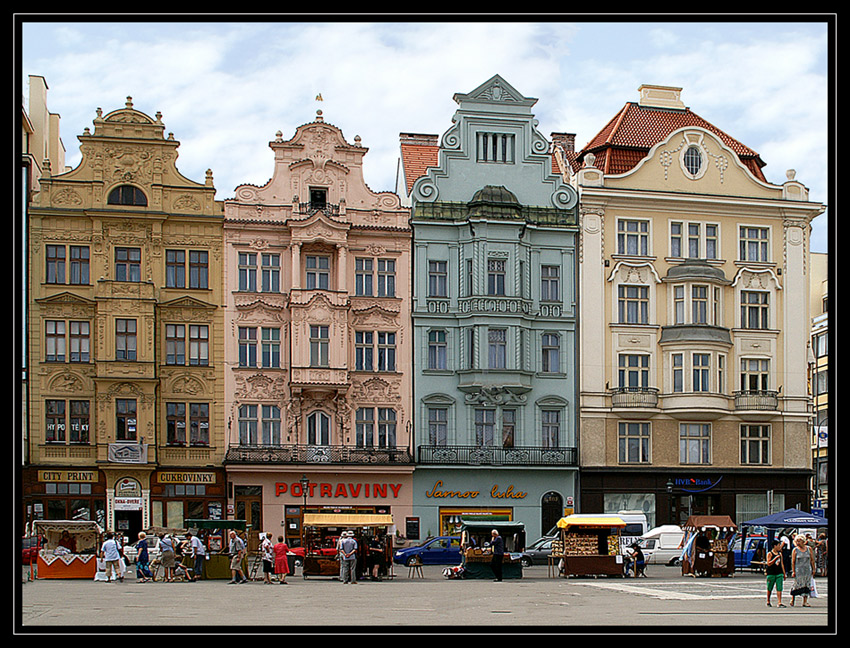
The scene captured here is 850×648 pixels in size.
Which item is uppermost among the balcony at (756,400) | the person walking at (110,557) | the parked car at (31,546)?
the balcony at (756,400)

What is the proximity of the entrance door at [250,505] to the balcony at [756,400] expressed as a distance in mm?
21167

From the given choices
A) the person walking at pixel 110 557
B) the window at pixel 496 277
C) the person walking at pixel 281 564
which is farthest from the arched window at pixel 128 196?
the person walking at pixel 281 564

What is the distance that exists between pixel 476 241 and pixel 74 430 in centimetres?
1817

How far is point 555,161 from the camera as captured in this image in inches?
2295

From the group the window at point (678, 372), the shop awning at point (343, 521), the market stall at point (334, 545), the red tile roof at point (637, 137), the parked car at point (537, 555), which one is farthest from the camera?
the red tile roof at point (637, 137)

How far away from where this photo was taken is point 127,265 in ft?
163

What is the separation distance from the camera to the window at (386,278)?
2042 inches

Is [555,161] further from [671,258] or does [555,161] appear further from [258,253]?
[258,253]

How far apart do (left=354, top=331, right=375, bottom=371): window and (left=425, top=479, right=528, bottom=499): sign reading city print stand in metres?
5.71

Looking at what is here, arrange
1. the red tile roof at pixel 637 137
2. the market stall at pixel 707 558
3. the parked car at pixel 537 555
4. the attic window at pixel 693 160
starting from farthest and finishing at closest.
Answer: the red tile roof at pixel 637 137 < the attic window at pixel 693 160 < the parked car at pixel 537 555 < the market stall at pixel 707 558

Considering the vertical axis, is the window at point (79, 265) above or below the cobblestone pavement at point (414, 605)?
above

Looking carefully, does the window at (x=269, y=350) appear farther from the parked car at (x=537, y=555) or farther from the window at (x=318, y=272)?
the parked car at (x=537, y=555)

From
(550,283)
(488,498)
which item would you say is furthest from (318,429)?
(550,283)
